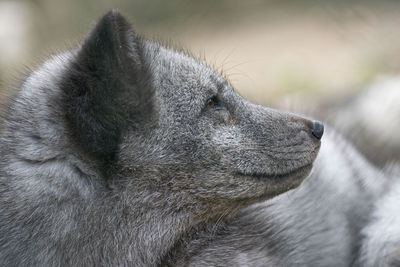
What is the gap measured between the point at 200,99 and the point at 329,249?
46.7 inches

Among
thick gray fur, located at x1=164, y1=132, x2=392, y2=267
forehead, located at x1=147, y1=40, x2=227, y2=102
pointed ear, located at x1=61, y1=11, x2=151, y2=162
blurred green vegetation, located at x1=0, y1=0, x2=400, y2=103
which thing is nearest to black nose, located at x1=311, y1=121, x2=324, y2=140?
forehead, located at x1=147, y1=40, x2=227, y2=102

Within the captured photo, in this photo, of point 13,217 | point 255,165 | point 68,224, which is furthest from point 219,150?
point 13,217

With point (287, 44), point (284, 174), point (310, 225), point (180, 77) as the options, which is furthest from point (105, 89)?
point (287, 44)

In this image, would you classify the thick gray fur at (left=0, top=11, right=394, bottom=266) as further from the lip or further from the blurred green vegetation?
the blurred green vegetation

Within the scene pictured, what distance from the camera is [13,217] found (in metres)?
2.60

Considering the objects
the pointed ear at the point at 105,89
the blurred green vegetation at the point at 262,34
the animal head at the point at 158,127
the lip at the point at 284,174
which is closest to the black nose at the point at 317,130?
the animal head at the point at 158,127

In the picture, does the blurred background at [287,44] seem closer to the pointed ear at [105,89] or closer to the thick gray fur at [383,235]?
the thick gray fur at [383,235]

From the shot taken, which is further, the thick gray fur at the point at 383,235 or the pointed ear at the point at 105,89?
the thick gray fur at the point at 383,235

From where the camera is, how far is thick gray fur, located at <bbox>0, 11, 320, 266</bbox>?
256 centimetres

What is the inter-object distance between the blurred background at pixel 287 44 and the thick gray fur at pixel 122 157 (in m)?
1.60

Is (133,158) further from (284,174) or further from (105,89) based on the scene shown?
(284,174)

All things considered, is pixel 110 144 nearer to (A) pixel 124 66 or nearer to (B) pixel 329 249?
(A) pixel 124 66

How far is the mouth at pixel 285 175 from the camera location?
2.78 meters

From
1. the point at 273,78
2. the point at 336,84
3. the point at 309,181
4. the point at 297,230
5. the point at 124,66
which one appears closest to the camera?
the point at 124,66
